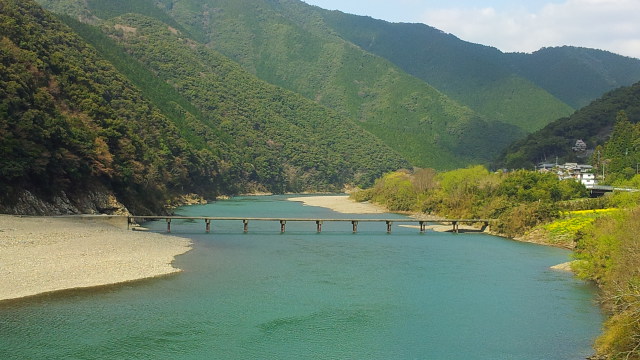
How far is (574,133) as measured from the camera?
578ft

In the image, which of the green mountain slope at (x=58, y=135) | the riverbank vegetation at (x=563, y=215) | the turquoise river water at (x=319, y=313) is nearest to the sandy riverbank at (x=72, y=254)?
the turquoise river water at (x=319, y=313)

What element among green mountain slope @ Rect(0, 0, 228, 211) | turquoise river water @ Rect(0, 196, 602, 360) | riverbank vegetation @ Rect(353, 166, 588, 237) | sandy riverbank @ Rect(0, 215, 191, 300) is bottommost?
turquoise river water @ Rect(0, 196, 602, 360)

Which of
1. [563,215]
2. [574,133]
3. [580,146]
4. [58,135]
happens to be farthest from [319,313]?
[574,133]

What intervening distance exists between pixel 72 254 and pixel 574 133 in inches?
6355

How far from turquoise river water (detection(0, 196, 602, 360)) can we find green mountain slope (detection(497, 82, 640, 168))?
130037mm

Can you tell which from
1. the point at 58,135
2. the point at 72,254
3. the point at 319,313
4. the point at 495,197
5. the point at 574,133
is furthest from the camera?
the point at 574,133

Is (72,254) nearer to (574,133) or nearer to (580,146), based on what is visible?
(580,146)

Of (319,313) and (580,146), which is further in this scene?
(580,146)

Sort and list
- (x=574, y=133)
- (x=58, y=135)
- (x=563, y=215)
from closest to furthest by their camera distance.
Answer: (x=58, y=135), (x=563, y=215), (x=574, y=133)

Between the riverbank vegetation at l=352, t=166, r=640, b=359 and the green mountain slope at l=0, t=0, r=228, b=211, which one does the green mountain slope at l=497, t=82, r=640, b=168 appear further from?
the green mountain slope at l=0, t=0, r=228, b=211

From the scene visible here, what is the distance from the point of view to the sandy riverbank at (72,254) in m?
35.8

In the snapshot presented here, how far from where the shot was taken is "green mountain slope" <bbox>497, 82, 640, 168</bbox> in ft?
560

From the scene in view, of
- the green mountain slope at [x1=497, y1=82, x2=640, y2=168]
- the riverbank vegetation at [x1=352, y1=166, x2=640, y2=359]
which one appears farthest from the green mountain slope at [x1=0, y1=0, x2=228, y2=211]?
the green mountain slope at [x1=497, y1=82, x2=640, y2=168]

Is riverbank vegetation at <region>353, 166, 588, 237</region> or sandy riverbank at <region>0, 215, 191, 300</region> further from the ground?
riverbank vegetation at <region>353, 166, 588, 237</region>
